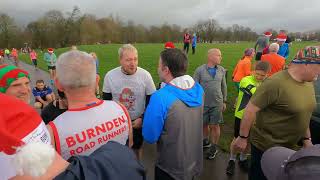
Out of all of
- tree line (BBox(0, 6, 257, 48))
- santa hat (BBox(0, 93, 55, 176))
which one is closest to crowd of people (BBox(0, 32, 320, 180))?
santa hat (BBox(0, 93, 55, 176))

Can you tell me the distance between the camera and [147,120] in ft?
8.69

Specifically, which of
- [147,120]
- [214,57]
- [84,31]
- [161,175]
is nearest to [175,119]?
[147,120]

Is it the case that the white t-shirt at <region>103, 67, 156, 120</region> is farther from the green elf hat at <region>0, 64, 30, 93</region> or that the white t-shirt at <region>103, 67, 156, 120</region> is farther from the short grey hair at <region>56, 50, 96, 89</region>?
the short grey hair at <region>56, 50, 96, 89</region>

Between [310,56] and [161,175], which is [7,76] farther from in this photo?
[310,56]

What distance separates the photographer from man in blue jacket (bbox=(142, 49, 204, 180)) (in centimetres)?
256

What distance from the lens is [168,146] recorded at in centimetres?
269

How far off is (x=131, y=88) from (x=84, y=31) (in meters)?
68.8

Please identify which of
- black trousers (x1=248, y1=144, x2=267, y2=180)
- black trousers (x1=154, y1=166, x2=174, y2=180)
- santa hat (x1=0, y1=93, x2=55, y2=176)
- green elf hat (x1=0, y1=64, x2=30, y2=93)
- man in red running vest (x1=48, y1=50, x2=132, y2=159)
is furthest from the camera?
black trousers (x1=248, y1=144, x2=267, y2=180)

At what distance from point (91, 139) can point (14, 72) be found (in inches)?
58.6

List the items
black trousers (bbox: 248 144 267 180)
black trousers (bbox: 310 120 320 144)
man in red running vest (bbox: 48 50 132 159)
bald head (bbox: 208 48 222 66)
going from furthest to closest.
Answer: bald head (bbox: 208 48 222 66) → black trousers (bbox: 310 120 320 144) → black trousers (bbox: 248 144 267 180) → man in red running vest (bbox: 48 50 132 159)

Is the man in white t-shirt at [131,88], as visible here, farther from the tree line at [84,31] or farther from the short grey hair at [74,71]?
the tree line at [84,31]

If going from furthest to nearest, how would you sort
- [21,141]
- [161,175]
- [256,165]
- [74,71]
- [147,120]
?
1. [256,165]
2. [161,175]
3. [147,120]
4. [74,71]
5. [21,141]

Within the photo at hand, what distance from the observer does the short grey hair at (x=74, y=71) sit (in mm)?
1781

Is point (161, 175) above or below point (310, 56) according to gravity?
below
